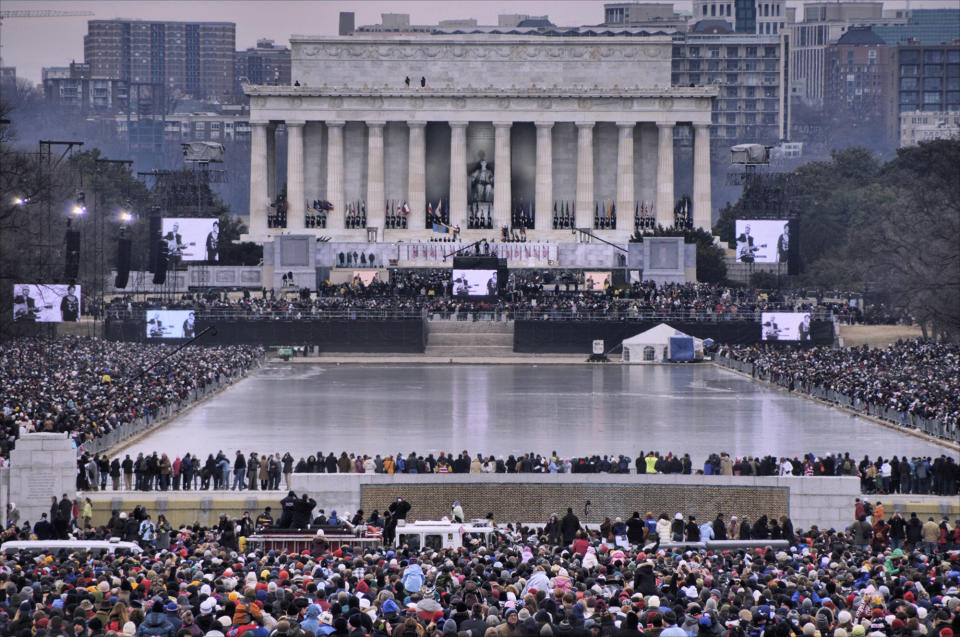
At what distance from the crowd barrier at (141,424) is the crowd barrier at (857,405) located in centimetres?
2388

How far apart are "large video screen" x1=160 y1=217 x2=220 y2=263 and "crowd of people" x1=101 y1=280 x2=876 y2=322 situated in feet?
8.39

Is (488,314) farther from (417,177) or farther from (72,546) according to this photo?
(72,546)

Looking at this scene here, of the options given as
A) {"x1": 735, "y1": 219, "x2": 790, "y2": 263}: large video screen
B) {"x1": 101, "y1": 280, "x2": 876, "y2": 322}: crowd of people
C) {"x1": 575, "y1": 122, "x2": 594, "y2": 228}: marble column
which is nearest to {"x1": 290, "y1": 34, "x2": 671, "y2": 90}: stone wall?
{"x1": 575, "y1": 122, "x2": 594, "y2": 228}: marble column

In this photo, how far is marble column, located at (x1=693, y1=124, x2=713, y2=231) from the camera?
130625 mm

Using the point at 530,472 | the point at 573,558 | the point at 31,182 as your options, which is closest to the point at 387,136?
the point at 31,182

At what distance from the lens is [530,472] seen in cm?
4225

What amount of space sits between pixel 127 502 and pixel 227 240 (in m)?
96.3

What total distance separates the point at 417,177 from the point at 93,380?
68450mm

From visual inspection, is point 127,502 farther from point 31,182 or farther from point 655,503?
point 31,182

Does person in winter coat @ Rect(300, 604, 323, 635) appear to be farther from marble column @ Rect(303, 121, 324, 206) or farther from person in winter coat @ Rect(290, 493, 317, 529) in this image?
marble column @ Rect(303, 121, 324, 206)

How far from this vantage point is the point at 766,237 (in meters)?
96.2

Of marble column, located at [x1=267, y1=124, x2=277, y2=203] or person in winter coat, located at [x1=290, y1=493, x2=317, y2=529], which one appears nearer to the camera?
person in winter coat, located at [x1=290, y1=493, x2=317, y2=529]

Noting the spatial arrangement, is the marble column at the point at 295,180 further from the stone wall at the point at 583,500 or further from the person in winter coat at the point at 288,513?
the person in winter coat at the point at 288,513

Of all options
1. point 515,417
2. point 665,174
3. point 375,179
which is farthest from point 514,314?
point 665,174
